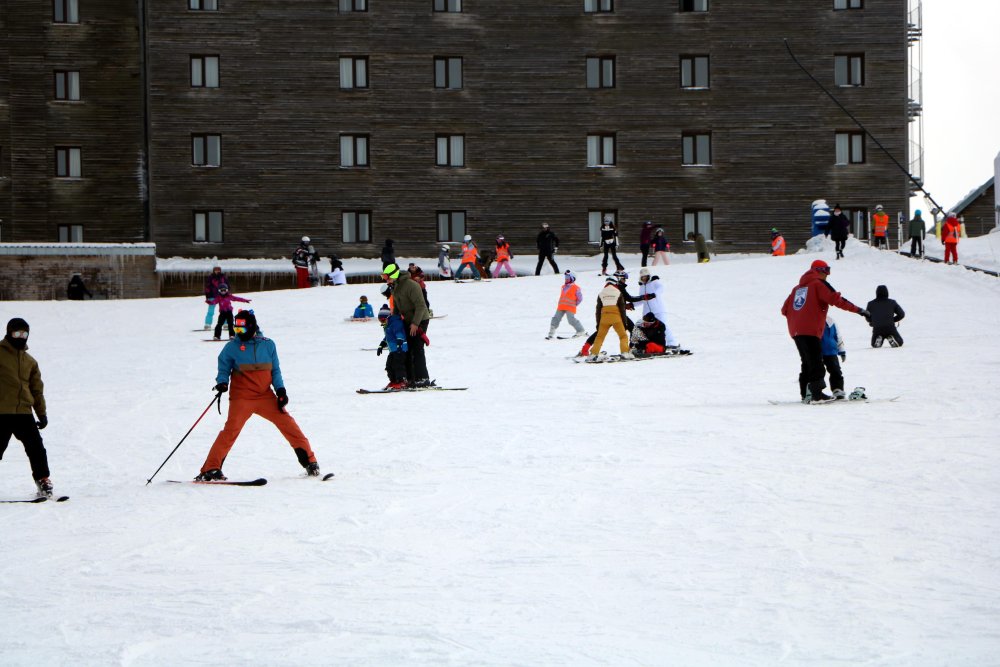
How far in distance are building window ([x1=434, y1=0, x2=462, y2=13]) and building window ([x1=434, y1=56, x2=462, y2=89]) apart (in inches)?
63.9

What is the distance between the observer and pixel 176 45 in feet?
139

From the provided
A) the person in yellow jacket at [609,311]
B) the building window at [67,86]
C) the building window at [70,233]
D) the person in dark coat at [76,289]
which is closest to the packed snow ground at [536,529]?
the person in yellow jacket at [609,311]

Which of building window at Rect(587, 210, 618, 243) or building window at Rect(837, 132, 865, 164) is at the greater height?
building window at Rect(837, 132, 865, 164)

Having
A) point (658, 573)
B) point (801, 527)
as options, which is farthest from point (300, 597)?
point (801, 527)

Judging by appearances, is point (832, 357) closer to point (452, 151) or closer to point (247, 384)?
point (247, 384)

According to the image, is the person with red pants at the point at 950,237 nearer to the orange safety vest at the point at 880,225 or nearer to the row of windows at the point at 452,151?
the orange safety vest at the point at 880,225

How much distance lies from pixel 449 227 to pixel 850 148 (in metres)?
13.6

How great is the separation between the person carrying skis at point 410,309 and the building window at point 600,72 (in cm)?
2799

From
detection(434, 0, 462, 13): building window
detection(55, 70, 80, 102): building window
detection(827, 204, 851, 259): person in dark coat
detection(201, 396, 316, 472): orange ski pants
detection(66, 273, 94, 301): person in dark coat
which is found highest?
detection(434, 0, 462, 13): building window

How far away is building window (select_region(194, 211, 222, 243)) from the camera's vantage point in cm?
4278

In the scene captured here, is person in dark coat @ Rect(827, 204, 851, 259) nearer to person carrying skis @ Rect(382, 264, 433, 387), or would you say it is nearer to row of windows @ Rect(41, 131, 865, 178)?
row of windows @ Rect(41, 131, 865, 178)

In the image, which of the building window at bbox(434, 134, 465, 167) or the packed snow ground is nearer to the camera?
the packed snow ground

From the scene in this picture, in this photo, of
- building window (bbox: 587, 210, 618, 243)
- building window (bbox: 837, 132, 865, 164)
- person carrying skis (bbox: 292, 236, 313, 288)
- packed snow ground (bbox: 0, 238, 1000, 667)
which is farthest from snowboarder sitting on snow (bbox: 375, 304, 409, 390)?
building window (bbox: 837, 132, 865, 164)

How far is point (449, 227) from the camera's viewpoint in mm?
43469
